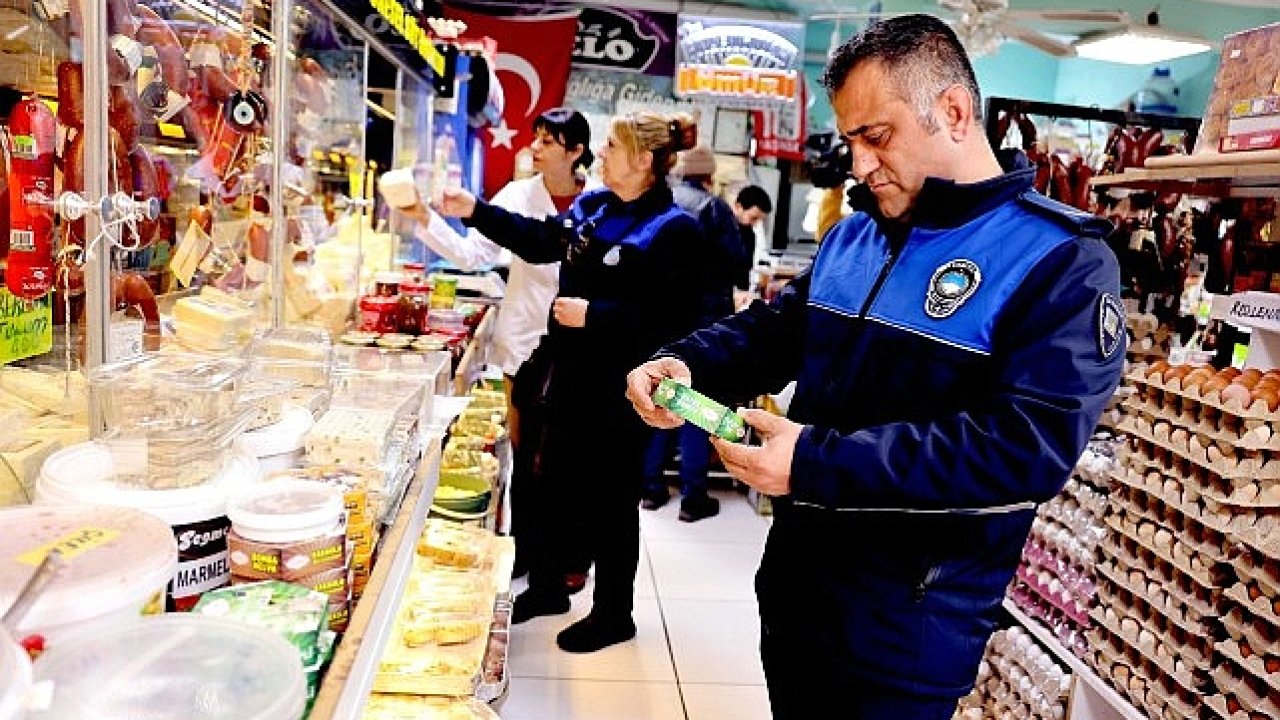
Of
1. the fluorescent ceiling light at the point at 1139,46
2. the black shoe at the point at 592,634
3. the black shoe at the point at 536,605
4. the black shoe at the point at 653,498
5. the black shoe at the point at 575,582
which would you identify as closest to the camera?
the black shoe at the point at 592,634

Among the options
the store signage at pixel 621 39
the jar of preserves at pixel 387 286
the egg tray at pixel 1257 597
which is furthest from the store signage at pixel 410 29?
the store signage at pixel 621 39

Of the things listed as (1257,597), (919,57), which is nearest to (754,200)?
(1257,597)

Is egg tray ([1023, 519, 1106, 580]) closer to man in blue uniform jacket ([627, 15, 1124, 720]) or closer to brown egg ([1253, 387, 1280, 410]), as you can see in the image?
brown egg ([1253, 387, 1280, 410])

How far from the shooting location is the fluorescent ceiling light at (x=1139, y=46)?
25.0 feet

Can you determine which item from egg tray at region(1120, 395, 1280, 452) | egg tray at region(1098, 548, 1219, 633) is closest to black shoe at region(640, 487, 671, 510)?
egg tray at region(1098, 548, 1219, 633)

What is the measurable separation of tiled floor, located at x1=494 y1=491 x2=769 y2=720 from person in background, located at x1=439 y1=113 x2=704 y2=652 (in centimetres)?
13

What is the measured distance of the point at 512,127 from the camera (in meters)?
9.58

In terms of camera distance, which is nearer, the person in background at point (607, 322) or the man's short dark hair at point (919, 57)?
the man's short dark hair at point (919, 57)

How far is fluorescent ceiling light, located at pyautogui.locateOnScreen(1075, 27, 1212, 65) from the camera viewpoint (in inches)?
300

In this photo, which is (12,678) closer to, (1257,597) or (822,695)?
(822,695)

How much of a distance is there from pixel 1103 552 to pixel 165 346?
2.39m

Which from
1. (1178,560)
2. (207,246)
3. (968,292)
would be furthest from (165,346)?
(1178,560)

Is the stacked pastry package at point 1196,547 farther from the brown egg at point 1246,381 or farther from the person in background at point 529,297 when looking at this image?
the person in background at point 529,297

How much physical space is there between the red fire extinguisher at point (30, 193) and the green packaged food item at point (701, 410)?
960 millimetres
